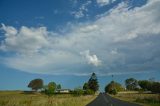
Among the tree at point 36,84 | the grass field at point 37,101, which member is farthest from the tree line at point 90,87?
the grass field at point 37,101

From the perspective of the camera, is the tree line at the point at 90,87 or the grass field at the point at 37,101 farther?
the tree line at the point at 90,87

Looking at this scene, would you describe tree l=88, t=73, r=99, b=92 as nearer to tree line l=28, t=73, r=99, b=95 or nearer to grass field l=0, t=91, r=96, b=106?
tree line l=28, t=73, r=99, b=95

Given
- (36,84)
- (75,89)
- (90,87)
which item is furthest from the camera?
(36,84)

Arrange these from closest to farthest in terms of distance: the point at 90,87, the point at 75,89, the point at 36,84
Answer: the point at 75,89 < the point at 90,87 < the point at 36,84

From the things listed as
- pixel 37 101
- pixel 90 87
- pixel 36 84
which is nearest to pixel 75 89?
pixel 37 101

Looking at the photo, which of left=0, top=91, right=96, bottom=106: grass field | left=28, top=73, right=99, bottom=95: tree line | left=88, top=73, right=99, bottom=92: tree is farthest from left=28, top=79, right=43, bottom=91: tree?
left=0, top=91, right=96, bottom=106: grass field

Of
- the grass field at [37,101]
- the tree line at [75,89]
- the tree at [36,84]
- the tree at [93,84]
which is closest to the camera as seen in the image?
the grass field at [37,101]

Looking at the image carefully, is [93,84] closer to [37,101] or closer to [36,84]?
[36,84]

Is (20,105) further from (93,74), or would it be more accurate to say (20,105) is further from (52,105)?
(93,74)

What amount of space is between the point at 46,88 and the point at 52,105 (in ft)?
184

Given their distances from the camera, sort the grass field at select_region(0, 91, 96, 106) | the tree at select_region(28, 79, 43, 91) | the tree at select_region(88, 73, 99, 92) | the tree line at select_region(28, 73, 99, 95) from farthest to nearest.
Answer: the tree at select_region(28, 79, 43, 91) → the tree at select_region(88, 73, 99, 92) → the tree line at select_region(28, 73, 99, 95) → the grass field at select_region(0, 91, 96, 106)

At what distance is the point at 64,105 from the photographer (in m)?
31.6

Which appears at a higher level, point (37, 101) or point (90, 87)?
point (90, 87)

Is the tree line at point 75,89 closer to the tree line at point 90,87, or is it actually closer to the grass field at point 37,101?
the tree line at point 90,87
